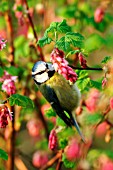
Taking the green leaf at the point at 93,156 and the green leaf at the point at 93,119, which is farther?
the green leaf at the point at 93,156

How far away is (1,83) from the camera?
2.12 metres

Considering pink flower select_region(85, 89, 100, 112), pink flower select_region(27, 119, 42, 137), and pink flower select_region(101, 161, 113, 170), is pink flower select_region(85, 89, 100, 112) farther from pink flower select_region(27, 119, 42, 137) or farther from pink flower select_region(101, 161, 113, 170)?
pink flower select_region(27, 119, 42, 137)

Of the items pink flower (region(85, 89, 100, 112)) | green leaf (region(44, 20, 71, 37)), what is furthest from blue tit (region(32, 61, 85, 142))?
pink flower (region(85, 89, 100, 112))

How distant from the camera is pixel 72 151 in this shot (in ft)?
7.88

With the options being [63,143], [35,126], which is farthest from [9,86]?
[35,126]

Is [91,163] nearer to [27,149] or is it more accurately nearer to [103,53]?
[27,149]

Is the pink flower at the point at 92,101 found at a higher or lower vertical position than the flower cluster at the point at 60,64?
higher

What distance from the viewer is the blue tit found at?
206 cm

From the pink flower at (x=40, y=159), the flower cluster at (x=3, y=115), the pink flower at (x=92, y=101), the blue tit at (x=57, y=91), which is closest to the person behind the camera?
the flower cluster at (x=3, y=115)

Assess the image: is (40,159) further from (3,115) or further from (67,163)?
(3,115)

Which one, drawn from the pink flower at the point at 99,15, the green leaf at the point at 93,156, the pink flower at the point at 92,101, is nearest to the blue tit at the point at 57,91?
the pink flower at the point at 92,101

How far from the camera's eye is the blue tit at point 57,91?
6.76ft

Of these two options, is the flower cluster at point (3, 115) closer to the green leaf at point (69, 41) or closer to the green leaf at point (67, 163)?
the green leaf at point (69, 41)

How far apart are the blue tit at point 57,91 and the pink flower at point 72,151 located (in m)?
0.25
